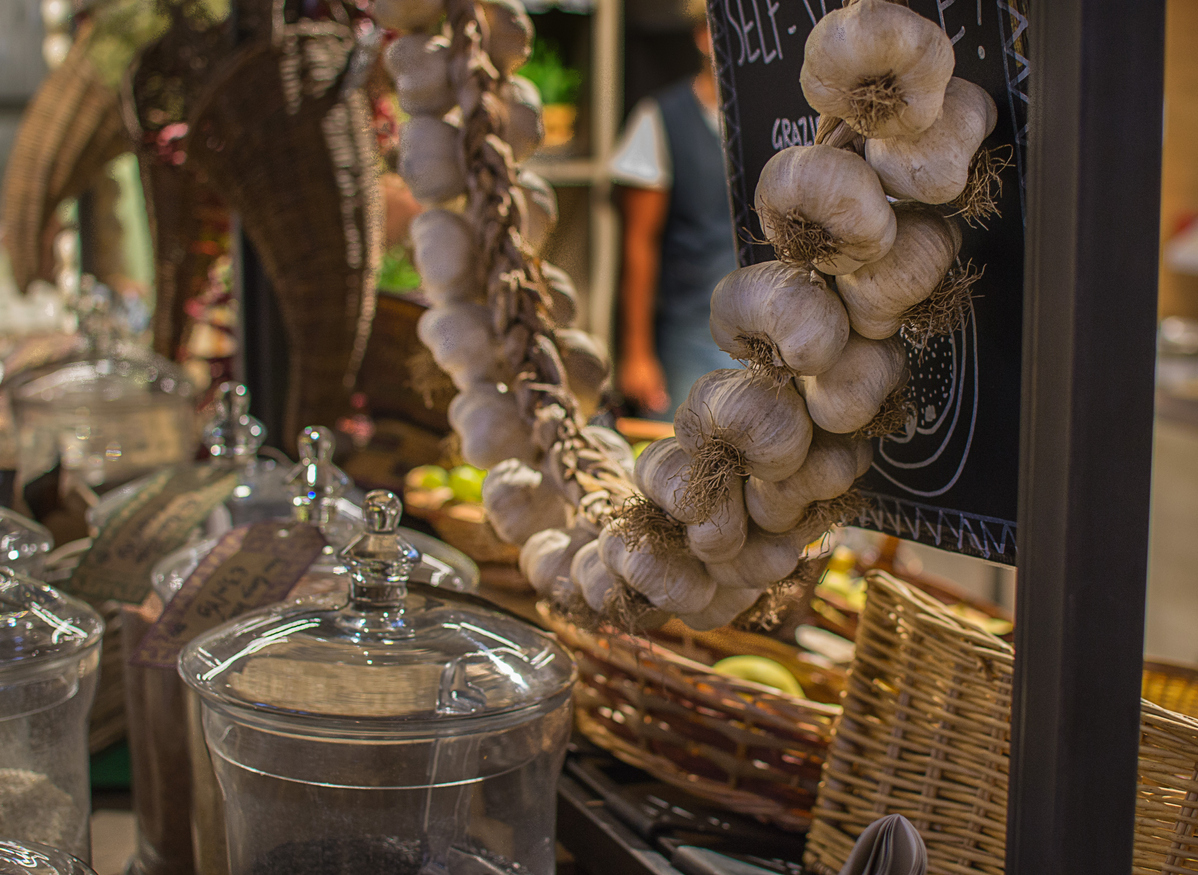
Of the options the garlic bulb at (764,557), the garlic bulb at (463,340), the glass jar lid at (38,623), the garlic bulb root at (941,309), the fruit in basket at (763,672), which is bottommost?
the fruit in basket at (763,672)

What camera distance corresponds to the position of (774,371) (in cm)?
35

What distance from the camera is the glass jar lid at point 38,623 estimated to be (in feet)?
1.40

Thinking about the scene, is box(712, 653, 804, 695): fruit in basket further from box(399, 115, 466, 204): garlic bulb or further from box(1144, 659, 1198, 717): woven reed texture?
box(399, 115, 466, 204): garlic bulb

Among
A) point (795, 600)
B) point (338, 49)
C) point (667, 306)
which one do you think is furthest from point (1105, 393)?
point (667, 306)

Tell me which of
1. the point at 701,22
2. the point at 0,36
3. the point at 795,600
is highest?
the point at 701,22

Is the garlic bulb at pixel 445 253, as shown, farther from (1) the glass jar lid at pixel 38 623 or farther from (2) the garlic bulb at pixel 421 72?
(1) the glass jar lid at pixel 38 623

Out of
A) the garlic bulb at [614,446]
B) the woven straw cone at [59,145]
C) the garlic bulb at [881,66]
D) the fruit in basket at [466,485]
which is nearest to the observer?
the garlic bulb at [881,66]

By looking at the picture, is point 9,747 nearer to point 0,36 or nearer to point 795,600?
point 795,600

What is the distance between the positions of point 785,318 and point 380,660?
184 millimetres

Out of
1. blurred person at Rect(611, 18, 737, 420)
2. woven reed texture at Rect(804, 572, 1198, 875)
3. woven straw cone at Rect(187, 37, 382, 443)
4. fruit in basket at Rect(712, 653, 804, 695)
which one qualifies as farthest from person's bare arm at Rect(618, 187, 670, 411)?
woven reed texture at Rect(804, 572, 1198, 875)

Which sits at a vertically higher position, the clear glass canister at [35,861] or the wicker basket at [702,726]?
the clear glass canister at [35,861]

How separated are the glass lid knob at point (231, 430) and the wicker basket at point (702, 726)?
0.70ft

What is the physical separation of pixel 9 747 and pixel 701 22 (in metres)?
2.80

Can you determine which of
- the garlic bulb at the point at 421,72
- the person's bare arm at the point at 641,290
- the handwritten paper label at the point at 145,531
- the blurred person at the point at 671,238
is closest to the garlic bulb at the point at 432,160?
the garlic bulb at the point at 421,72
